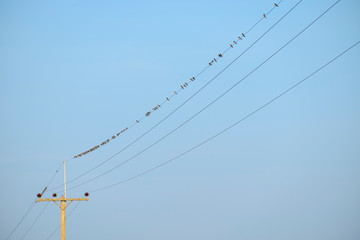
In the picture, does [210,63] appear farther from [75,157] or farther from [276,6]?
[75,157]

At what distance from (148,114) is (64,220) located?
35.7 feet

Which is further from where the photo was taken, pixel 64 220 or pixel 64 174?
pixel 64 174

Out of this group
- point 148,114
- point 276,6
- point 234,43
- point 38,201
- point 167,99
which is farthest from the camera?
point 38,201

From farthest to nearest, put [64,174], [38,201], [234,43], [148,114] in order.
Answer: [64,174], [38,201], [148,114], [234,43]

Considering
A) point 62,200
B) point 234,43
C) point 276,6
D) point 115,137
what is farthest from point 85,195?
point 276,6

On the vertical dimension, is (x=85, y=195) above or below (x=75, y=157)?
below

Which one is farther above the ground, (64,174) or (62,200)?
(64,174)

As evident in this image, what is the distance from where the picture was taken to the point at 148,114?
49969 millimetres

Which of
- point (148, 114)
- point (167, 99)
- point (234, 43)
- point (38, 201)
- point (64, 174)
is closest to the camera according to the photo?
point (234, 43)

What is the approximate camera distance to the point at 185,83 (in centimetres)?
4744

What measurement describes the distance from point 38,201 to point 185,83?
15.7 metres

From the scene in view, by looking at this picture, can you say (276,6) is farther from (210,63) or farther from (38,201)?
(38,201)

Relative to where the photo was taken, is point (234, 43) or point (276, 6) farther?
point (234, 43)

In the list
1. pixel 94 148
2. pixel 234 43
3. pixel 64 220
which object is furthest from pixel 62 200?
pixel 234 43
